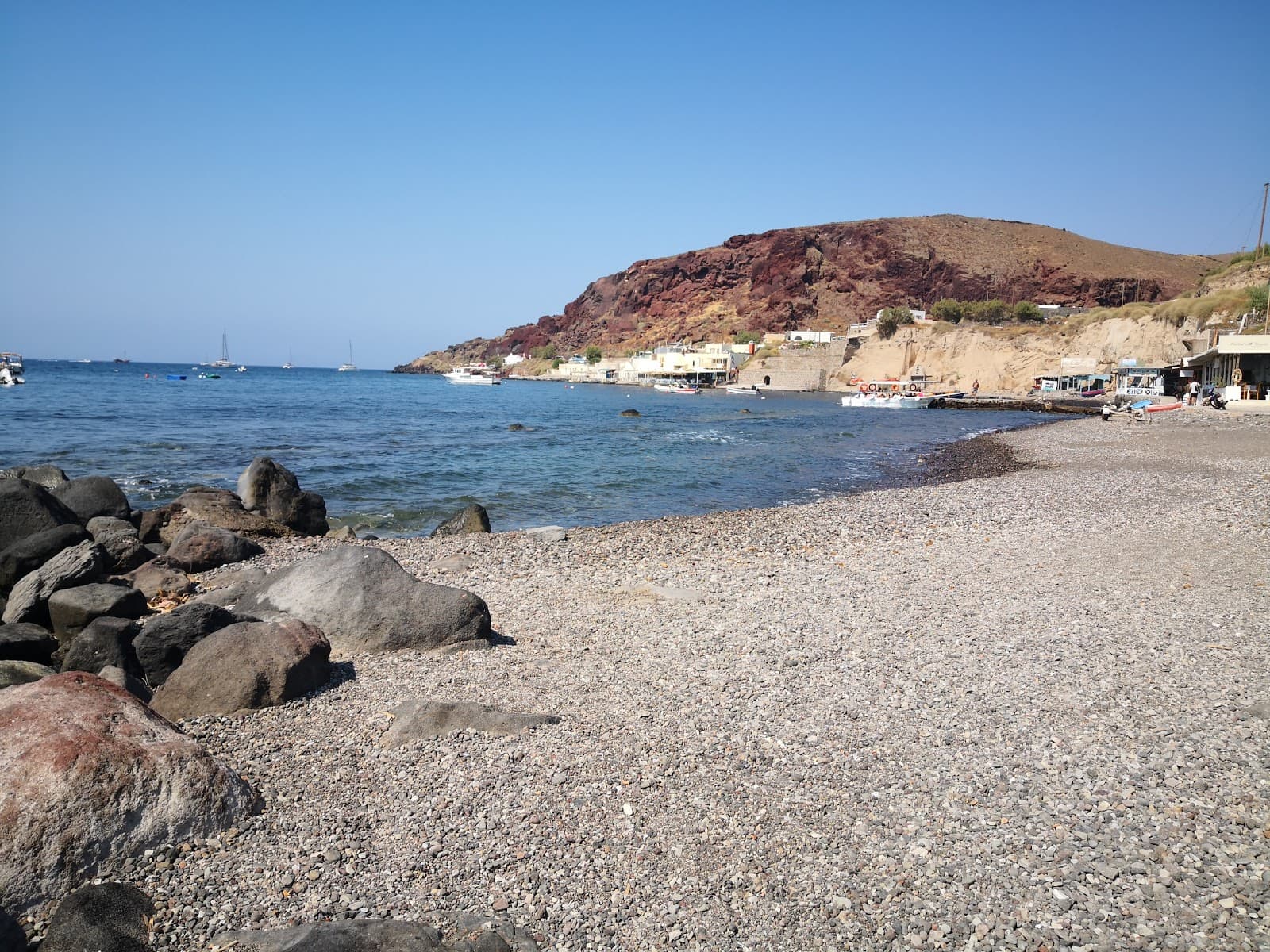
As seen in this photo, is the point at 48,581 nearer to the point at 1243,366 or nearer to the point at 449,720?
the point at 449,720

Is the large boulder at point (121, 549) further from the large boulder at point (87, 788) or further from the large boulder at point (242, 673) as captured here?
the large boulder at point (87, 788)

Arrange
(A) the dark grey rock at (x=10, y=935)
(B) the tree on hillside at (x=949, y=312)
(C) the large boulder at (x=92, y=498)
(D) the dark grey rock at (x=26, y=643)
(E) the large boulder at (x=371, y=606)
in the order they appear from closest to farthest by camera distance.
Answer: (A) the dark grey rock at (x=10, y=935) < (D) the dark grey rock at (x=26, y=643) < (E) the large boulder at (x=371, y=606) < (C) the large boulder at (x=92, y=498) < (B) the tree on hillside at (x=949, y=312)

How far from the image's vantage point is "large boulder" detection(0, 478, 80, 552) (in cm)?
1153

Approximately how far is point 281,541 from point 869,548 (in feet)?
35.0

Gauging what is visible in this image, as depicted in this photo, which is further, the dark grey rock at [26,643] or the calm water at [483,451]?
the calm water at [483,451]

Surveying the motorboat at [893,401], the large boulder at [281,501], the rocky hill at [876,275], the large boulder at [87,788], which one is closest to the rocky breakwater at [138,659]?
the large boulder at [87,788]

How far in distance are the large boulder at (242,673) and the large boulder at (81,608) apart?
8.23 feet

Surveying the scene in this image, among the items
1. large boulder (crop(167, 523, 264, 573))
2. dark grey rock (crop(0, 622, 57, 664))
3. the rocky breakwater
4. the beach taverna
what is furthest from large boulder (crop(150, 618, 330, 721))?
the beach taverna

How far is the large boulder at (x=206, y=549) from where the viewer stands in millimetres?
11891

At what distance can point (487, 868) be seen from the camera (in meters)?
4.43

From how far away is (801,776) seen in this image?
5.36m

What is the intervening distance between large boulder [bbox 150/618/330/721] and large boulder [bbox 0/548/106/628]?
3.41m

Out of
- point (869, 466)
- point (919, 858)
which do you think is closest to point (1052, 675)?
point (919, 858)

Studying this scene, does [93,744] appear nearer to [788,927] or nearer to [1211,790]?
[788,927]
